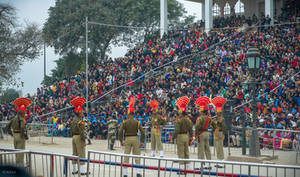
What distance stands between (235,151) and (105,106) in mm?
12150

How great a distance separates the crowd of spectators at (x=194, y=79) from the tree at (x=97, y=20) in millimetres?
11270

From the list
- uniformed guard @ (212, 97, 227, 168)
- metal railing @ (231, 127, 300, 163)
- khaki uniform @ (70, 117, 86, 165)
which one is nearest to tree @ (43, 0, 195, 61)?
metal railing @ (231, 127, 300, 163)

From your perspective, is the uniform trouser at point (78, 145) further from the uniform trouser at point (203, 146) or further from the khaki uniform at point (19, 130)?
the uniform trouser at point (203, 146)

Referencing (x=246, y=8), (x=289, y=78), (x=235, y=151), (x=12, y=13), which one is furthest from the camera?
(x=246, y=8)

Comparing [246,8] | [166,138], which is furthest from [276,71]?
[246,8]

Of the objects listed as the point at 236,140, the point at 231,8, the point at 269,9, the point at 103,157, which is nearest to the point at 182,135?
the point at 103,157

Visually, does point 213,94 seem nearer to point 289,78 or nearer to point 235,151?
point 289,78

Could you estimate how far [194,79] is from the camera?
83.5 ft

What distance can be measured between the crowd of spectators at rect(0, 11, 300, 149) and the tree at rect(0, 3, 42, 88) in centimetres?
519

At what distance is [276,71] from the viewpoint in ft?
75.9

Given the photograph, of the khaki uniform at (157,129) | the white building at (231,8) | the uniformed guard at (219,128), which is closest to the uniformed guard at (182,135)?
the uniformed guard at (219,128)

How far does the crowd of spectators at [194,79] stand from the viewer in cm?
2138

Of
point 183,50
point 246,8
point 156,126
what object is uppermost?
point 246,8

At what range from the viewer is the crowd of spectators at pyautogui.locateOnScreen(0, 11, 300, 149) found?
70.1 feet
